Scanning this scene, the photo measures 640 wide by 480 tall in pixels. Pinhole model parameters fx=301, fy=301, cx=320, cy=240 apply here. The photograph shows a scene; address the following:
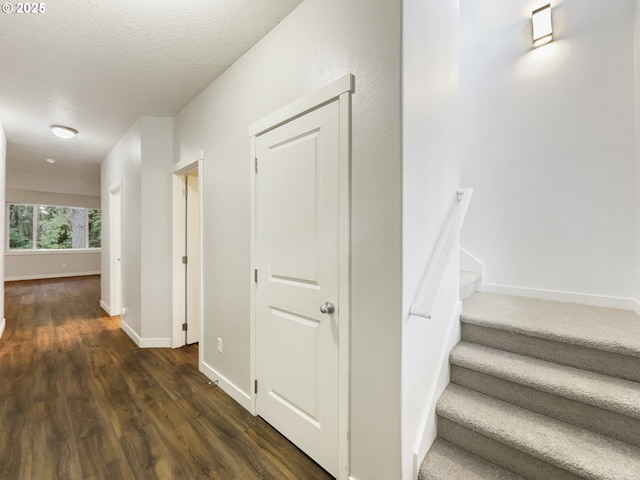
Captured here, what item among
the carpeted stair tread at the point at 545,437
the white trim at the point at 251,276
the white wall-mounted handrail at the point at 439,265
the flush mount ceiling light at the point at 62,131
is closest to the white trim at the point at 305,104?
the white trim at the point at 251,276

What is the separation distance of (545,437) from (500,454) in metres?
0.22

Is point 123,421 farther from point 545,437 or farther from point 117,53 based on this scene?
point 117,53

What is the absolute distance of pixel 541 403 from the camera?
1530mm

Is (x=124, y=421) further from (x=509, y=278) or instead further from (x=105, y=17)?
(x=509, y=278)

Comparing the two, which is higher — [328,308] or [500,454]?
[328,308]

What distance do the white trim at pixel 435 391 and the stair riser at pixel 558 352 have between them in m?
0.14

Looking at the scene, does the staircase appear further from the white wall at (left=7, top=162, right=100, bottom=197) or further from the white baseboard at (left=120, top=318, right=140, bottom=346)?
the white wall at (left=7, top=162, right=100, bottom=197)

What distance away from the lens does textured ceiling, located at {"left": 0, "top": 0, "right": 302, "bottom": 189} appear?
1.86 meters

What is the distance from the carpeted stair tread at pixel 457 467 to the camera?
1.38 m

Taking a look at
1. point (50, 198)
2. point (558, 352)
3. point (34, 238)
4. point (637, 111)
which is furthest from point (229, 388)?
point (34, 238)

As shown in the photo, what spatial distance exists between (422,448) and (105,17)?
3079mm

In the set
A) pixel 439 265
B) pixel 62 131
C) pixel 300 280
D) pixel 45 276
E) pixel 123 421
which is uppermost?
pixel 62 131

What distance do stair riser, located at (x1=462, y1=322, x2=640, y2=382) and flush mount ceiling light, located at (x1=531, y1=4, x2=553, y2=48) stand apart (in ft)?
8.21

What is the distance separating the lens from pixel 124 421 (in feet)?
6.90
